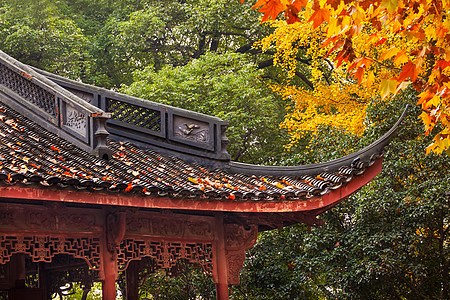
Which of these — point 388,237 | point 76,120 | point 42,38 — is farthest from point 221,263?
point 42,38

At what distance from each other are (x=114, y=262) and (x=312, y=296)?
7.76m

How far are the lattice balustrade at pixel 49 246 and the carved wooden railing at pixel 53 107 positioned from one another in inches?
40.0

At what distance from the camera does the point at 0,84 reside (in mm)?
8758

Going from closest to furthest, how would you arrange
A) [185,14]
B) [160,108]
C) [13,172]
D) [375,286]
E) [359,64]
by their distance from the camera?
1. [359,64]
2. [13,172]
3. [160,108]
4. [375,286]
5. [185,14]

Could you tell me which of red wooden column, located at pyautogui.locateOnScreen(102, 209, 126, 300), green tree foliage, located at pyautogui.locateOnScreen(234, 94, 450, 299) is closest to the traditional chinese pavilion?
red wooden column, located at pyautogui.locateOnScreen(102, 209, 126, 300)

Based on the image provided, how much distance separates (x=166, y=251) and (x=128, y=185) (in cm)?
138

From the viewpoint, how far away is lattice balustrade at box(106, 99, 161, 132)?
27.8ft

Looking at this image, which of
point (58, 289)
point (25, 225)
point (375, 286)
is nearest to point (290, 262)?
point (375, 286)

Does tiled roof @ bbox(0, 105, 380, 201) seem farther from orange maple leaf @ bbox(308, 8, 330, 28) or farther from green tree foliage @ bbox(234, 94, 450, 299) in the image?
green tree foliage @ bbox(234, 94, 450, 299)

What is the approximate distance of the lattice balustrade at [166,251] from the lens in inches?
280

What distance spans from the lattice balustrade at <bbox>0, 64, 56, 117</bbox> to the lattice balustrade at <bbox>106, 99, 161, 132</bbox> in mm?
800

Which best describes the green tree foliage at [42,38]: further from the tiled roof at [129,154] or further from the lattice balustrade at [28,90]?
the tiled roof at [129,154]

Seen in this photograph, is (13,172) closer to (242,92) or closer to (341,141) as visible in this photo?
(341,141)

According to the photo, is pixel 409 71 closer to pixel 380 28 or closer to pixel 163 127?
pixel 380 28
